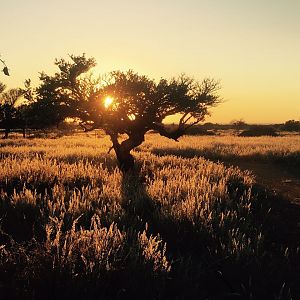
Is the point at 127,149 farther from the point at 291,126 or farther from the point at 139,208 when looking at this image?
the point at 291,126

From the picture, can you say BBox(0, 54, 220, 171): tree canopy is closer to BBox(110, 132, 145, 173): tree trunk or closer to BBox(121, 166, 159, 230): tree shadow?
BBox(110, 132, 145, 173): tree trunk

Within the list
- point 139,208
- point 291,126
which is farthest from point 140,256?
point 291,126

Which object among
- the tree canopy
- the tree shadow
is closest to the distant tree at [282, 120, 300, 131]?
the tree canopy

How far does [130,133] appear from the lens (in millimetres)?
17609

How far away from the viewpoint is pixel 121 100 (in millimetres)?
16891

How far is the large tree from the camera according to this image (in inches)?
662

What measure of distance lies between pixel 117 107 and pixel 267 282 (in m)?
12.5

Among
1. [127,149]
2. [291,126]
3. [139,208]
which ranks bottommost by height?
[139,208]

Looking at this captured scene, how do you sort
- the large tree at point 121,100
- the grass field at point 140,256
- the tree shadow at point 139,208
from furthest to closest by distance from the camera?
the large tree at point 121,100 < the tree shadow at point 139,208 < the grass field at point 140,256

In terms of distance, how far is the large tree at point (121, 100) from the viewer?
16.8m

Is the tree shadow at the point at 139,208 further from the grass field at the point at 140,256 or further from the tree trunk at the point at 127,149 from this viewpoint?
the tree trunk at the point at 127,149

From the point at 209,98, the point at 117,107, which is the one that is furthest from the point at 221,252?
the point at 209,98

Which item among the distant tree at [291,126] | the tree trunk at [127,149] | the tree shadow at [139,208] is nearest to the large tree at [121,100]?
the tree trunk at [127,149]

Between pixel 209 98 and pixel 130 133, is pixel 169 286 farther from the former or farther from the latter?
pixel 209 98
